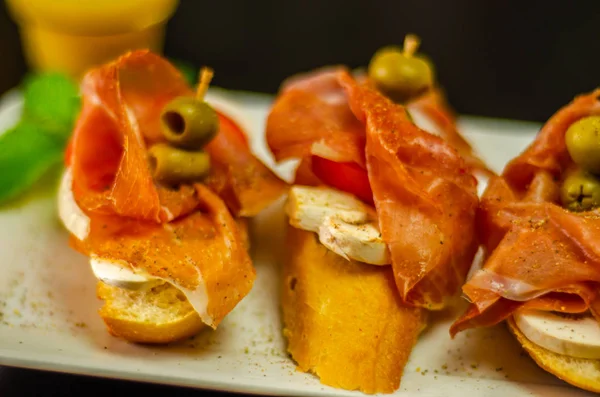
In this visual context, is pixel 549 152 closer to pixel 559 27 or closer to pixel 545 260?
pixel 545 260

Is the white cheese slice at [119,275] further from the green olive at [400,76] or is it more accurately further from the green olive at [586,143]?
the green olive at [586,143]

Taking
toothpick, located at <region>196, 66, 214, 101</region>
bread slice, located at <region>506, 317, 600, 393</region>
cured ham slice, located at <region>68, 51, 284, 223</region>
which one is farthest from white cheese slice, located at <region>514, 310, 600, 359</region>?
toothpick, located at <region>196, 66, 214, 101</region>

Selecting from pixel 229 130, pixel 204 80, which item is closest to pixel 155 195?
pixel 204 80

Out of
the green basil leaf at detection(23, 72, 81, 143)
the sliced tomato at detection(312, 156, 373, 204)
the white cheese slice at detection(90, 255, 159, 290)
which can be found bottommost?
the green basil leaf at detection(23, 72, 81, 143)

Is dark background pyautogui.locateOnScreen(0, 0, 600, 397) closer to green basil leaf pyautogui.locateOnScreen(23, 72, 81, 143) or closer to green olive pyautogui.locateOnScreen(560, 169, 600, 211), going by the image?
green basil leaf pyautogui.locateOnScreen(23, 72, 81, 143)

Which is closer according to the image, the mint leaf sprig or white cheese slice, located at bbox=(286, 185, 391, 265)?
white cheese slice, located at bbox=(286, 185, 391, 265)

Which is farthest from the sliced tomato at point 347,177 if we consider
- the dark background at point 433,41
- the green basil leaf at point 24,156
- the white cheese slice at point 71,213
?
the dark background at point 433,41
